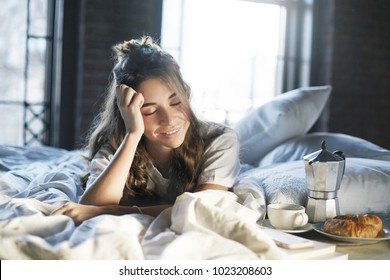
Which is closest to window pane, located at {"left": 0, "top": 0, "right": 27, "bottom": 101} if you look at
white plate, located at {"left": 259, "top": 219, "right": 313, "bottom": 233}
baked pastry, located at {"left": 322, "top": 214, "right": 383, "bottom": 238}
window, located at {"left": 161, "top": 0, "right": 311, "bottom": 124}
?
window, located at {"left": 161, "top": 0, "right": 311, "bottom": 124}

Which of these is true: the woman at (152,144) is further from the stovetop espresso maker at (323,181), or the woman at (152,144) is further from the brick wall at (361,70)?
the brick wall at (361,70)

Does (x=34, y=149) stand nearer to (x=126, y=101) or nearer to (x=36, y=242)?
(x=126, y=101)

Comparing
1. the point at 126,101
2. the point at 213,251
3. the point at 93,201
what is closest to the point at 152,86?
the point at 126,101

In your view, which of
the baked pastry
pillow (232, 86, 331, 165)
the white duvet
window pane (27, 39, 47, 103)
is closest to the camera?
the white duvet

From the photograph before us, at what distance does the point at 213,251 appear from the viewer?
0.79 m

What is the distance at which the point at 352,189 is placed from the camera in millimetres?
1203

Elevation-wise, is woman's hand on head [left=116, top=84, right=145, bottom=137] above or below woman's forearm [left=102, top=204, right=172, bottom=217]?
above

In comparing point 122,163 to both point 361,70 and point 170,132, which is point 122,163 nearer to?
point 170,132

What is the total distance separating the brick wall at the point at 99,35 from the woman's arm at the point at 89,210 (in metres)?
1.61

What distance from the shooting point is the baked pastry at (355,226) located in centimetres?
95

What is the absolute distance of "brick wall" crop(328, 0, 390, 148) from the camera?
9.50ft

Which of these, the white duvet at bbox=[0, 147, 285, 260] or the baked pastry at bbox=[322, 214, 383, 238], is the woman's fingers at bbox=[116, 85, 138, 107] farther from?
the baked pastry at bbox=[322, 214, 383, 238]

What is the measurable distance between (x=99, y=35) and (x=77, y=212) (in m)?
1.81

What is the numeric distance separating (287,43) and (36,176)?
197 centimetres
